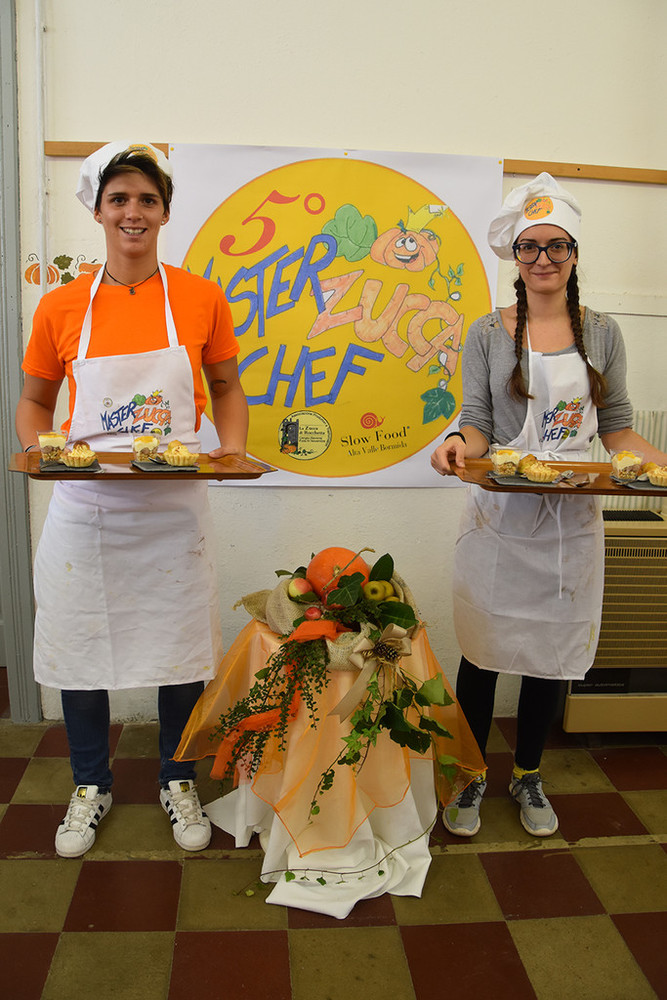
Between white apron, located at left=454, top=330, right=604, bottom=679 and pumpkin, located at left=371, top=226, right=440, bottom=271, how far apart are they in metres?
0.75

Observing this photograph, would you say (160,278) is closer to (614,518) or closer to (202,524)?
(202,524)

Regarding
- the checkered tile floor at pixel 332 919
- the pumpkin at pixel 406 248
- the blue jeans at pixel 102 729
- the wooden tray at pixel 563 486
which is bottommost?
the checkered tile floor at pixel 332 919

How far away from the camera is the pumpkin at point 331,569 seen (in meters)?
2.04

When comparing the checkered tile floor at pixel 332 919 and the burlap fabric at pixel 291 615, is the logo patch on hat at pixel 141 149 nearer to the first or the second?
the burlap fabric at pixel 291 615

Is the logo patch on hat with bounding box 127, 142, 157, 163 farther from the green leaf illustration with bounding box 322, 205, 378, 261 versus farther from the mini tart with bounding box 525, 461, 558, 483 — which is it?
the mini tart with bounding box 525, 461, 558, 483

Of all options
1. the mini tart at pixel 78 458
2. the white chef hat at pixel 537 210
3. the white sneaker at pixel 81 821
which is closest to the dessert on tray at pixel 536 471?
the white chef hat at pixel 537 210

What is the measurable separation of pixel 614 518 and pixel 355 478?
→ 0.86 metres

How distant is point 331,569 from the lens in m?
2.06

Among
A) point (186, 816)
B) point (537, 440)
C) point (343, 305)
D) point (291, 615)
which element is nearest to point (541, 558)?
point (537, 440)

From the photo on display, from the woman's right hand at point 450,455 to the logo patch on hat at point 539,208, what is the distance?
1.82 ft

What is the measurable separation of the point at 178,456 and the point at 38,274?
3.67ft

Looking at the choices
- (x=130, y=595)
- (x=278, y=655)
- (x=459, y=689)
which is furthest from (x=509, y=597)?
(x=130, y=595)

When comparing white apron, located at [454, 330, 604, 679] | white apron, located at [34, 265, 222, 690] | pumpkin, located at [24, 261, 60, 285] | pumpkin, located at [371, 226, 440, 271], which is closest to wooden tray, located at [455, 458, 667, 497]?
white apron, located at [454, 330, 604, 679]

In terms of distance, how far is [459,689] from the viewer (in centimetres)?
219
